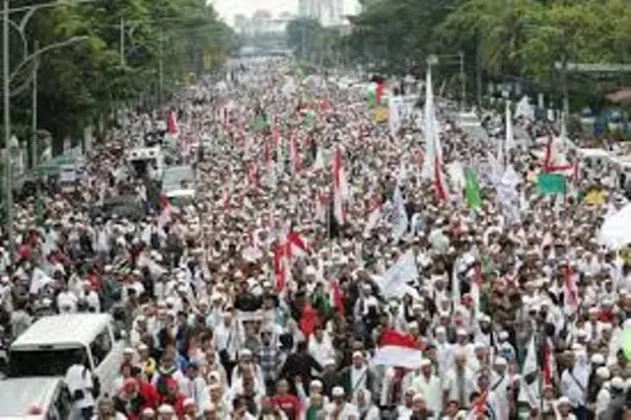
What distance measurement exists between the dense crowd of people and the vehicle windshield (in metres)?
0.62

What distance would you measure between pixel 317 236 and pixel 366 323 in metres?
7.37

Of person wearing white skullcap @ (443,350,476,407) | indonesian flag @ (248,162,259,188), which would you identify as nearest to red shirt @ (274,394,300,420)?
person wearing white skullcap @ (443,350,476,407)

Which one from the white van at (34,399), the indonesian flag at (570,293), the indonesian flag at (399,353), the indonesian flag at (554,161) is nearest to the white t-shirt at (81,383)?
the white van at (34,399)

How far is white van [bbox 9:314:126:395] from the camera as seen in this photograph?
15219 mm

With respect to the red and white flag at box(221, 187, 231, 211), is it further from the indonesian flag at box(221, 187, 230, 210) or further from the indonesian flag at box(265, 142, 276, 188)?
the indonesian flag at box(265, 142, 276, 188)

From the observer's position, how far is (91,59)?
48.4m

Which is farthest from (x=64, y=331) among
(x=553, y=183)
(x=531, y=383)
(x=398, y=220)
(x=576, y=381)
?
(x=553, y=183)

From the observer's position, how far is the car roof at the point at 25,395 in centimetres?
1273

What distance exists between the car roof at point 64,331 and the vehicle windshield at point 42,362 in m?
0.07

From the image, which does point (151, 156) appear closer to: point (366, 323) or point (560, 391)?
point (366, 323)

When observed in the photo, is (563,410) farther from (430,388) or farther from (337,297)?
(337,297)

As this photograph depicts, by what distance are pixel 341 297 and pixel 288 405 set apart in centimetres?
524

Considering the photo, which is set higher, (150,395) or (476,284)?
(476,284)

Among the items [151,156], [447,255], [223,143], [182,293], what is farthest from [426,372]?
[223,143]
